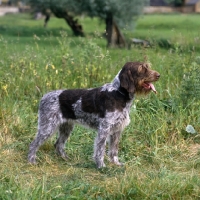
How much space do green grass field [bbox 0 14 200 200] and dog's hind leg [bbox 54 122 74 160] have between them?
0.16m

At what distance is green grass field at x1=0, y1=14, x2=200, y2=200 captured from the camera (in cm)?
661

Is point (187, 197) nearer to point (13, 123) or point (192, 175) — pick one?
point (192, 175)

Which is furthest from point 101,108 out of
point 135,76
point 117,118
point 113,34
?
point 113,34

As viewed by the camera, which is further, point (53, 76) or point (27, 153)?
point (53, 76)

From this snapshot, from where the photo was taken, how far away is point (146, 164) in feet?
26.7

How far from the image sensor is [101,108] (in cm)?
786

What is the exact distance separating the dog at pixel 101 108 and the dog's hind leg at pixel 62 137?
0.03m

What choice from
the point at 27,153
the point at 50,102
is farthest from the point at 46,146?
the point at 50,102

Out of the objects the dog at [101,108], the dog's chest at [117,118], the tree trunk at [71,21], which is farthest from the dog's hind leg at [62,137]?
the tree trunk at [71,21]

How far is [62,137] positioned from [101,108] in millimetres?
1023

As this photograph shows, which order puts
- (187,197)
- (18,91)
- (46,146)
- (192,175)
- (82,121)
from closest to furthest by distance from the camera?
(187,197), (192,175), (82,121), (46,146), (18,91)

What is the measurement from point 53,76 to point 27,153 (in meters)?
2.69

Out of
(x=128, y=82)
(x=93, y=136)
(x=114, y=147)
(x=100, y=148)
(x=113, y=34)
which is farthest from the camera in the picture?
(x=113, y=34)

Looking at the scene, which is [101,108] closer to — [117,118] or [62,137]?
[117,118]
